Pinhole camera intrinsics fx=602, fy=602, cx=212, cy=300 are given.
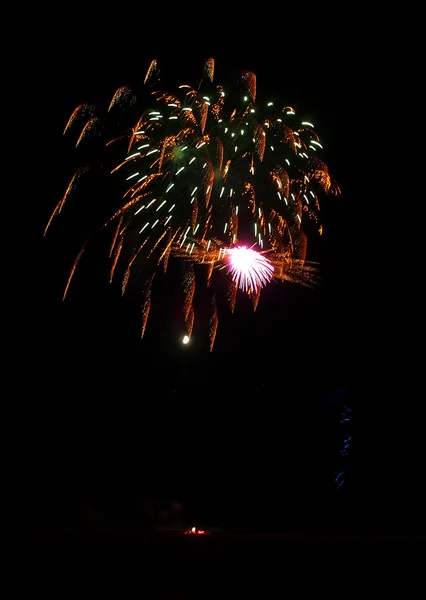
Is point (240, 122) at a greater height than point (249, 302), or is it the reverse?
point (249, 302)

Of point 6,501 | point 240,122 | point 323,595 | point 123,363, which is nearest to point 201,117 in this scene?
point 240,122

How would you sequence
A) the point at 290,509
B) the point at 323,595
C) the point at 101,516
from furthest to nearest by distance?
the point at 290,509 < the point at 101,516 < the point at 323,595

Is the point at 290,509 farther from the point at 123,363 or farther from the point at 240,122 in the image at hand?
the point at 240,122

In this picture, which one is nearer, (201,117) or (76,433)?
(201,117)

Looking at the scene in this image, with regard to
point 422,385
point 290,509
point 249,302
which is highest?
point 249,302

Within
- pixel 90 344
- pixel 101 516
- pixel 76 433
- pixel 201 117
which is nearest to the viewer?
pixel 201 117

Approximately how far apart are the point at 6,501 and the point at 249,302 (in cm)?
1156

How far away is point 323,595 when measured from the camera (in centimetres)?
160

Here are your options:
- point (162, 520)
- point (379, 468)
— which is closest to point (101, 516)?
point (162, 520)

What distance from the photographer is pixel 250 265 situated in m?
10.5

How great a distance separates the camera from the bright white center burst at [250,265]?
1038 cm

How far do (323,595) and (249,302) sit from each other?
22.2 meters

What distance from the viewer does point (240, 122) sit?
942 centimetres

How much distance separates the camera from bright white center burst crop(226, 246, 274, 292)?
408 inches
